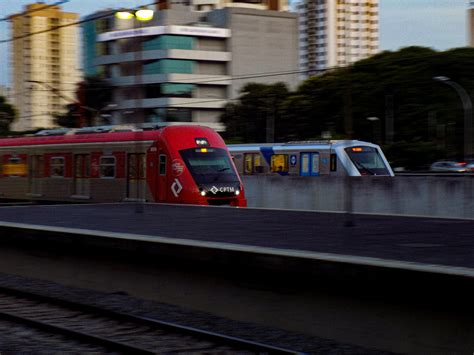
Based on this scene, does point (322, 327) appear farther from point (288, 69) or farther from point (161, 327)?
point (288, 69)

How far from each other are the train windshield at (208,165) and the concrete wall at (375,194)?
1.89 meters

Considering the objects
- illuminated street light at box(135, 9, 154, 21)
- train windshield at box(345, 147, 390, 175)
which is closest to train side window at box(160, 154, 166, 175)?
illuminated street light at box(135, 9, 154, 21)

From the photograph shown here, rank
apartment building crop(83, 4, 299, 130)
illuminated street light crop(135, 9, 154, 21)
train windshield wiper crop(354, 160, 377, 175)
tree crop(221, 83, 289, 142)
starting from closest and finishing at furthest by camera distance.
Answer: illuminated street light crop(135, 9, 154, 21)
train windshield wiper crop(354, 160, 377, 175)
tree crop(221, 83, 289, 142)
apartment building crop(83, 4, 299, 130)

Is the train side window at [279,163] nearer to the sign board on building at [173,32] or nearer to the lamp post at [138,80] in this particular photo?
the lamp post at [138,80]

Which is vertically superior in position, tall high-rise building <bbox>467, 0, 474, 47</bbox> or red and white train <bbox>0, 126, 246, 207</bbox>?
tall high-rise building <bbox>467, 0, 474, 47</bbox>

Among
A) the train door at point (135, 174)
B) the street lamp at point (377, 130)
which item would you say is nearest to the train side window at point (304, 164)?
the train door at point (135, 174)

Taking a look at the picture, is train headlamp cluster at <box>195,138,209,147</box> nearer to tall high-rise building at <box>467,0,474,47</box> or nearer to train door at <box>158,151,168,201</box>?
train door at <box>158,151,168,201</box>

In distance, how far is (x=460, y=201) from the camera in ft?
67.3

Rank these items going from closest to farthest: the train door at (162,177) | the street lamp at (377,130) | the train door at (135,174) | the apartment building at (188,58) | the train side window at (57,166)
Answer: the train door at (162,177) < the train door at (135,174) < the train side window at (57,166) < the street lamp at (377,130) < the apartment building at (188,58)

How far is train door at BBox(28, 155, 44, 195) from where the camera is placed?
1243 inches

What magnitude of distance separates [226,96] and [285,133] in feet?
46.8

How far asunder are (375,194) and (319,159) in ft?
29.6

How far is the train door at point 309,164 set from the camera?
104 ft

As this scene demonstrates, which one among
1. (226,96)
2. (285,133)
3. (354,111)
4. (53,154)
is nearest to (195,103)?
(226,96)
